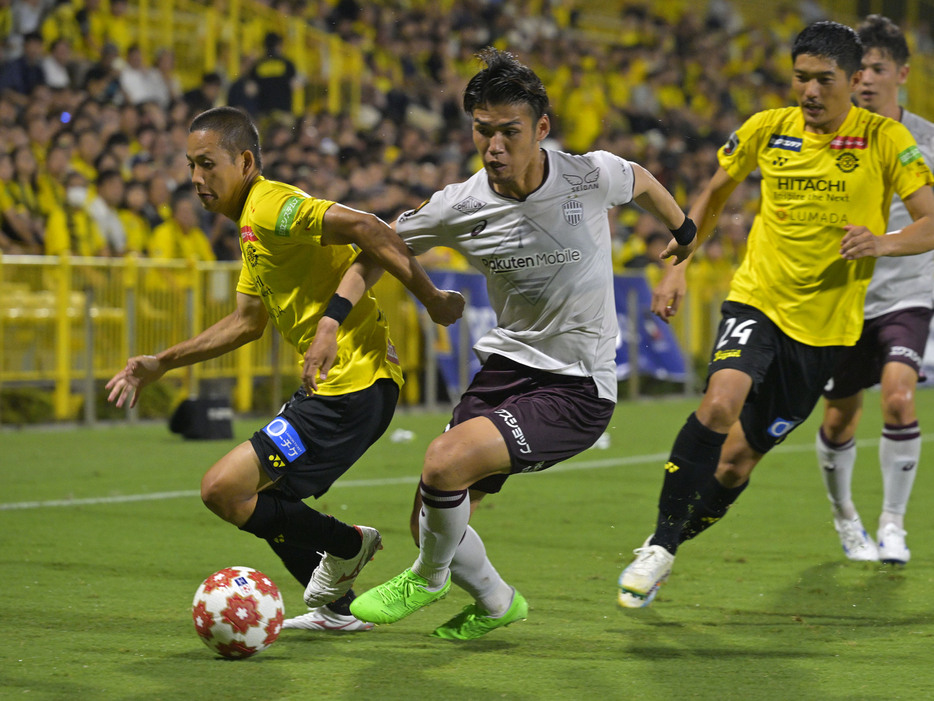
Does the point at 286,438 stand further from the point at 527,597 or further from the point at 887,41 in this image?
the point at 887,41

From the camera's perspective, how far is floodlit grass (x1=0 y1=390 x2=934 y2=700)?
4.00 m

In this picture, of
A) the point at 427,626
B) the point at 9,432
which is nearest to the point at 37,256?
the point at 9,432

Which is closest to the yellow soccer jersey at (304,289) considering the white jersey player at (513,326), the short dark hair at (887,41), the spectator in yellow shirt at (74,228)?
the white jersey player at (513,326)

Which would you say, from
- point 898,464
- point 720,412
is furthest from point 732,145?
point 898,464

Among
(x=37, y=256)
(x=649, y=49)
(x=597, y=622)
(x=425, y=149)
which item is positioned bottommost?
(x=597, y=622)

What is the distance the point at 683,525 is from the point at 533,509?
2.87m

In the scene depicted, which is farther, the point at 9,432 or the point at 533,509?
the point at 9,432

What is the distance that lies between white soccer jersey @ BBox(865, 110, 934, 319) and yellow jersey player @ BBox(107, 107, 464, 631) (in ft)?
8.51

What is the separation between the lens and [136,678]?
399 centimetres

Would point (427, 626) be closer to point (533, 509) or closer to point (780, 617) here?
point (780, 617)

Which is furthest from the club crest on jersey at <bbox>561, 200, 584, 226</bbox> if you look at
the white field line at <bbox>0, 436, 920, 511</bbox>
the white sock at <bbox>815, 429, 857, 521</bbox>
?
the white field line at <bbox>0, 436, 920, 511</bbox>

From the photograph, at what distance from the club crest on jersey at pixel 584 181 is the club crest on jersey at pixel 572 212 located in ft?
0.17

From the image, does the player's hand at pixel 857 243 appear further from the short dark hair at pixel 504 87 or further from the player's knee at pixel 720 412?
the short dark hair at pixel 504 87

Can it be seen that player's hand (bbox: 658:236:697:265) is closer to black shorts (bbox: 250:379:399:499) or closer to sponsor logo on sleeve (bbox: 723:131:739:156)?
sponsor logo on sleeve (bbox: 723:131:739:156)
